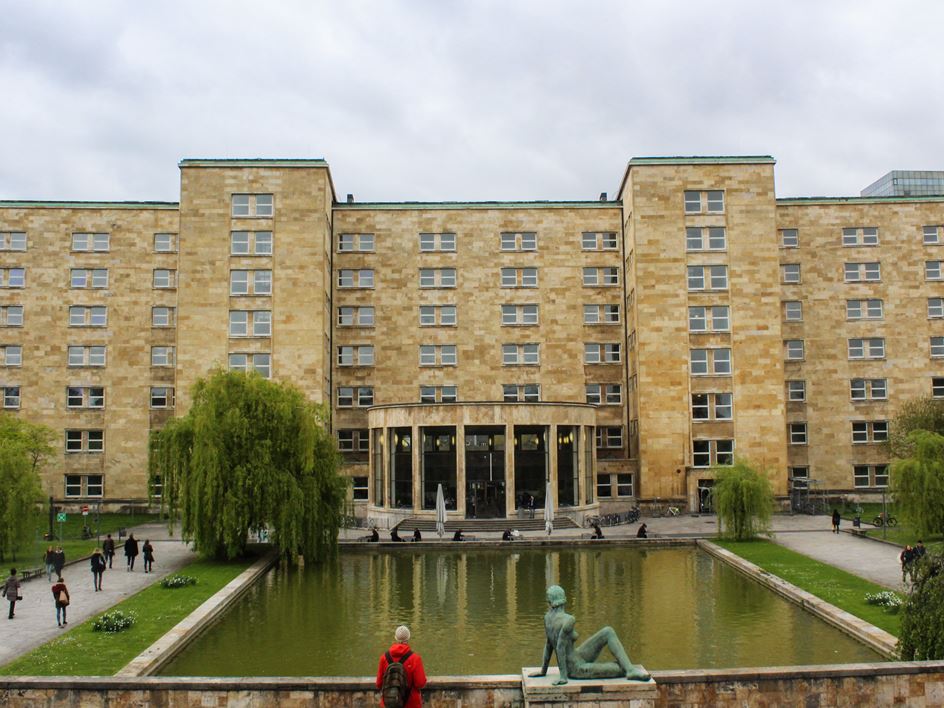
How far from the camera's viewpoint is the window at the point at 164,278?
61875 millimetres

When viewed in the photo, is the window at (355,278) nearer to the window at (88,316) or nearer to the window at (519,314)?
the window at (519,314)

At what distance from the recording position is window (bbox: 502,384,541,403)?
62062mm

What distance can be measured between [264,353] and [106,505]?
1551 cm

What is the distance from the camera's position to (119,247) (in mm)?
61906

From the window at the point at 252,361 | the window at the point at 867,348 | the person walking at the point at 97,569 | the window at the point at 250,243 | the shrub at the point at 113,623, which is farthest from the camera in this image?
the window at the point at 867,348

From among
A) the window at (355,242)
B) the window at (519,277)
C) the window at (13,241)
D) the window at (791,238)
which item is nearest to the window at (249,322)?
the window at (355,242)

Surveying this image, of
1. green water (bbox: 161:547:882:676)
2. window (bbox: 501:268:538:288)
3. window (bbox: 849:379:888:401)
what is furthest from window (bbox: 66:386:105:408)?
window (bbox: 849:379:888:401)

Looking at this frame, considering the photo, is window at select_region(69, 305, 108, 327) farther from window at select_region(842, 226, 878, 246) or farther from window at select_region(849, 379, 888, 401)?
window at select_region(849, 379, 888, 401)

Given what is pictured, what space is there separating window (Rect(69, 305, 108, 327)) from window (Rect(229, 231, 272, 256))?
11.1m

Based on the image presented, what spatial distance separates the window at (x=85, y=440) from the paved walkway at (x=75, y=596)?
20.9m

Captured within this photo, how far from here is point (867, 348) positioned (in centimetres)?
Answer: 6259

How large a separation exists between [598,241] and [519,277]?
632 centimetres

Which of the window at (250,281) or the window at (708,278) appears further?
the window at (708,278)

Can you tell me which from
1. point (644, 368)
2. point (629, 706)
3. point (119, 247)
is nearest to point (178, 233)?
point (119, 247)
